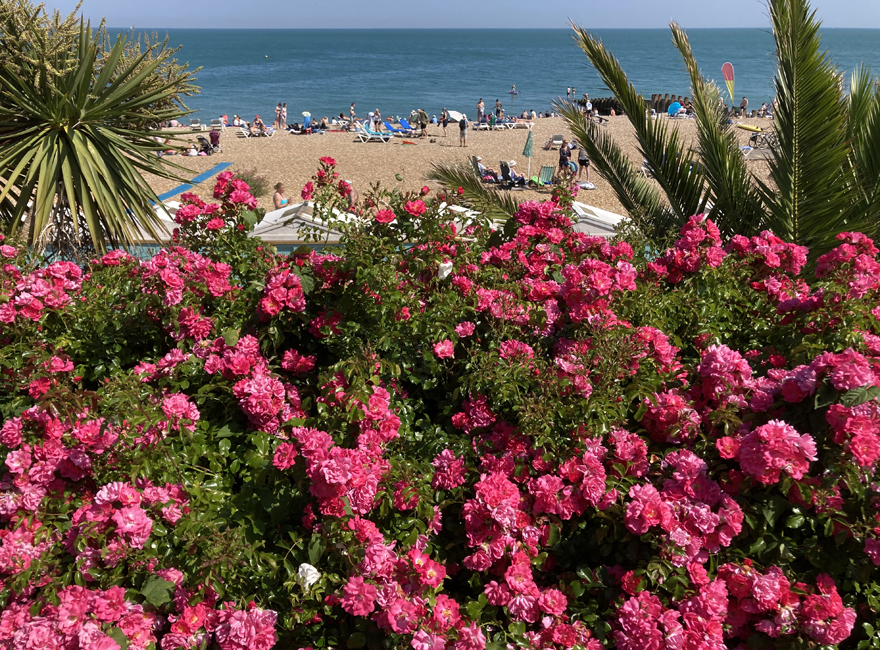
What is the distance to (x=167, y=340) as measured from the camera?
2.73m

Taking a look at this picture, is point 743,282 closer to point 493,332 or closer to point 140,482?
point 493,332

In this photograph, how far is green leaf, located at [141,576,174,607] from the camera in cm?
178

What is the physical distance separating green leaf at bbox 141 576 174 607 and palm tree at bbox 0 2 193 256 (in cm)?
366

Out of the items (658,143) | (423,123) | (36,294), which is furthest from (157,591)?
(423,123)

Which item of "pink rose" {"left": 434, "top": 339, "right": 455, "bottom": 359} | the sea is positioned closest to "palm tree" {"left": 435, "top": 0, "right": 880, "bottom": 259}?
"pink rose" {"left": 434, "top": 339, "right": 455, "bottom": 359}

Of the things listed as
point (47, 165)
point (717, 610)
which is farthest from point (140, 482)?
point (47, 165)

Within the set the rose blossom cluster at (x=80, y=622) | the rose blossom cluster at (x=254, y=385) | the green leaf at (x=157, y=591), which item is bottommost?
the rose blossom cluster at (x=80, y=622)

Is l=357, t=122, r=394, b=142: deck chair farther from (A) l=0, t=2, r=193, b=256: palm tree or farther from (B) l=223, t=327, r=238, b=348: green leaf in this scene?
(B) l=223, t=327, r=238, b=348: green leaf

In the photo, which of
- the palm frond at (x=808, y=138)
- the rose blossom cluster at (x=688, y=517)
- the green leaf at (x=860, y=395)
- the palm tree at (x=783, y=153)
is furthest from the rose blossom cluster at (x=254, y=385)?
the palm frond at (x=808, y=138)

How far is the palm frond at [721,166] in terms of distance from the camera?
4.84m

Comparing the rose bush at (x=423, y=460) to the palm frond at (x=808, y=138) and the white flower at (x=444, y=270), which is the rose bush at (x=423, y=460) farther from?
the palm frond at (x=808, y=138)

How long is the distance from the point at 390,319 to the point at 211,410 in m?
0.77

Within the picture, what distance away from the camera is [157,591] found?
1796 millimetres

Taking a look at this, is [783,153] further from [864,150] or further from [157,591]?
[157,591]
